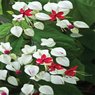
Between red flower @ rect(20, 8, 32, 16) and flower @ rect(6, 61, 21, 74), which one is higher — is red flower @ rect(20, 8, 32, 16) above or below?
above

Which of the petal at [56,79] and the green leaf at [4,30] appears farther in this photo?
the green leaf at [4,30]

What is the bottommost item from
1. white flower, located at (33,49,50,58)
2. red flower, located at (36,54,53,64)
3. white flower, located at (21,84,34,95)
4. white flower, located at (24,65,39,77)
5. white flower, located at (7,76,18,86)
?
white flower, located at (7,76,18,86)

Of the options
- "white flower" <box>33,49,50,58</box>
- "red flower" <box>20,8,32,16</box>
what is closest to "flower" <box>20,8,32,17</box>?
"red flower" <box>20,8,32,16</box>

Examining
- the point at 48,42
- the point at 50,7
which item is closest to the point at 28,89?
the point at 48,42

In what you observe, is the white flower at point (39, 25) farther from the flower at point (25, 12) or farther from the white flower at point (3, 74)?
the white flower at point (3, 74)

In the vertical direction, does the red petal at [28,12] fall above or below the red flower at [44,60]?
above

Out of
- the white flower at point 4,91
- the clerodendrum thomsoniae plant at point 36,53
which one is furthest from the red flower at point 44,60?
the white flower at point 4,91

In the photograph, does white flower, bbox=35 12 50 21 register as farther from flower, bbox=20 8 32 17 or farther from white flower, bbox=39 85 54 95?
white flower, bbox=39 85 54 95

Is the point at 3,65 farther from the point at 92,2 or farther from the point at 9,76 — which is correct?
the point at 92,2
